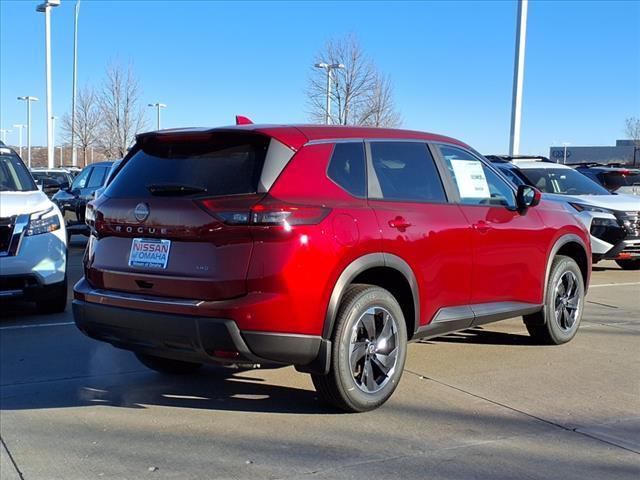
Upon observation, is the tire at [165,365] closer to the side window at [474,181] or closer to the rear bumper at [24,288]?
the rear bumper at [24,288]

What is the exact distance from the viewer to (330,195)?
4445mm

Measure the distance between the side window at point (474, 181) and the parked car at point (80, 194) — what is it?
401 inches

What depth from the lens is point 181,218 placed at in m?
4.23

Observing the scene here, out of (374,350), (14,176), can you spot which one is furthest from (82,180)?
(374,350)

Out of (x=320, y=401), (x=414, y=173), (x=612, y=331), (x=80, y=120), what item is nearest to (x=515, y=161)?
(x=612, y=331)

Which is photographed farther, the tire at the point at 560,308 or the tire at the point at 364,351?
the tire at the point at 560,308

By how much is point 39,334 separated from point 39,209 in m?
1.38

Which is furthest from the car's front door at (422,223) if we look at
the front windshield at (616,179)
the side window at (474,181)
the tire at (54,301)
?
the front windshield at (616,179)

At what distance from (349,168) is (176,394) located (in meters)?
2.01

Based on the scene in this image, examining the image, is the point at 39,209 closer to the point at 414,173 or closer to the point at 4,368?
the point at 4,368

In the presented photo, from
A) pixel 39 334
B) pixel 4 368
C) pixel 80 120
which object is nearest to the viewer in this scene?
pixel 4 368

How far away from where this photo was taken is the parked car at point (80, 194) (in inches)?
570

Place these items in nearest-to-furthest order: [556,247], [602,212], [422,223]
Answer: [422,223]
[556,247]
[602,212]

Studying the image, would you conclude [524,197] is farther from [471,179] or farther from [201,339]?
[201,339]
